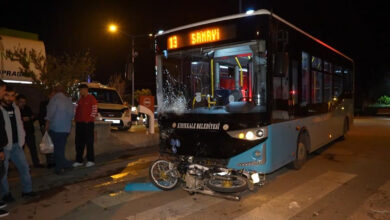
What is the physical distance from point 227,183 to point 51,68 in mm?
7679

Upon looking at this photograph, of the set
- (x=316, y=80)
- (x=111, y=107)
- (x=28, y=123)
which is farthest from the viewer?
A: (x=111, y=107)

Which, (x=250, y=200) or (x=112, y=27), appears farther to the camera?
(x=112, y=27)

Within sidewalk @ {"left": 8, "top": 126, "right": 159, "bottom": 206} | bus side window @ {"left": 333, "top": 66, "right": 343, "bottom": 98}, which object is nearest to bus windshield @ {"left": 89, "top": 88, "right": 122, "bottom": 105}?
sidewalk @ {"left": 8, "top": 126, "right": 159, "bottom": 206}

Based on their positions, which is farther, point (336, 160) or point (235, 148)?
A: point (336, 160)

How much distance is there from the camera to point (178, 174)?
595 cm

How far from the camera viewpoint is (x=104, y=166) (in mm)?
8406

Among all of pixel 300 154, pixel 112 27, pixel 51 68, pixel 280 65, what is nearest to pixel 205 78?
pixel 280 65

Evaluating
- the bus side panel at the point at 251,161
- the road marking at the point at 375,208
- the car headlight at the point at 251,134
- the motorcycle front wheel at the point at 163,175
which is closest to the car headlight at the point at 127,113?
the motorcycle front wheel at the point at 163,175

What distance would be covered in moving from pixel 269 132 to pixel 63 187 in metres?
4.27

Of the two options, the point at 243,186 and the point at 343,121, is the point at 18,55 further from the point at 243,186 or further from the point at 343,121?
the point at 343,121

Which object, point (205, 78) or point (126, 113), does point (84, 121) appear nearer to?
point (205, 78)

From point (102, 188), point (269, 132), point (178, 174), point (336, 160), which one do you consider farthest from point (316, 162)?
point (102, 188)

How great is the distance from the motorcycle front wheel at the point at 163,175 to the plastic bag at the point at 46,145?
2925 mm

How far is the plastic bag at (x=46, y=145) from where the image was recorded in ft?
24.2
